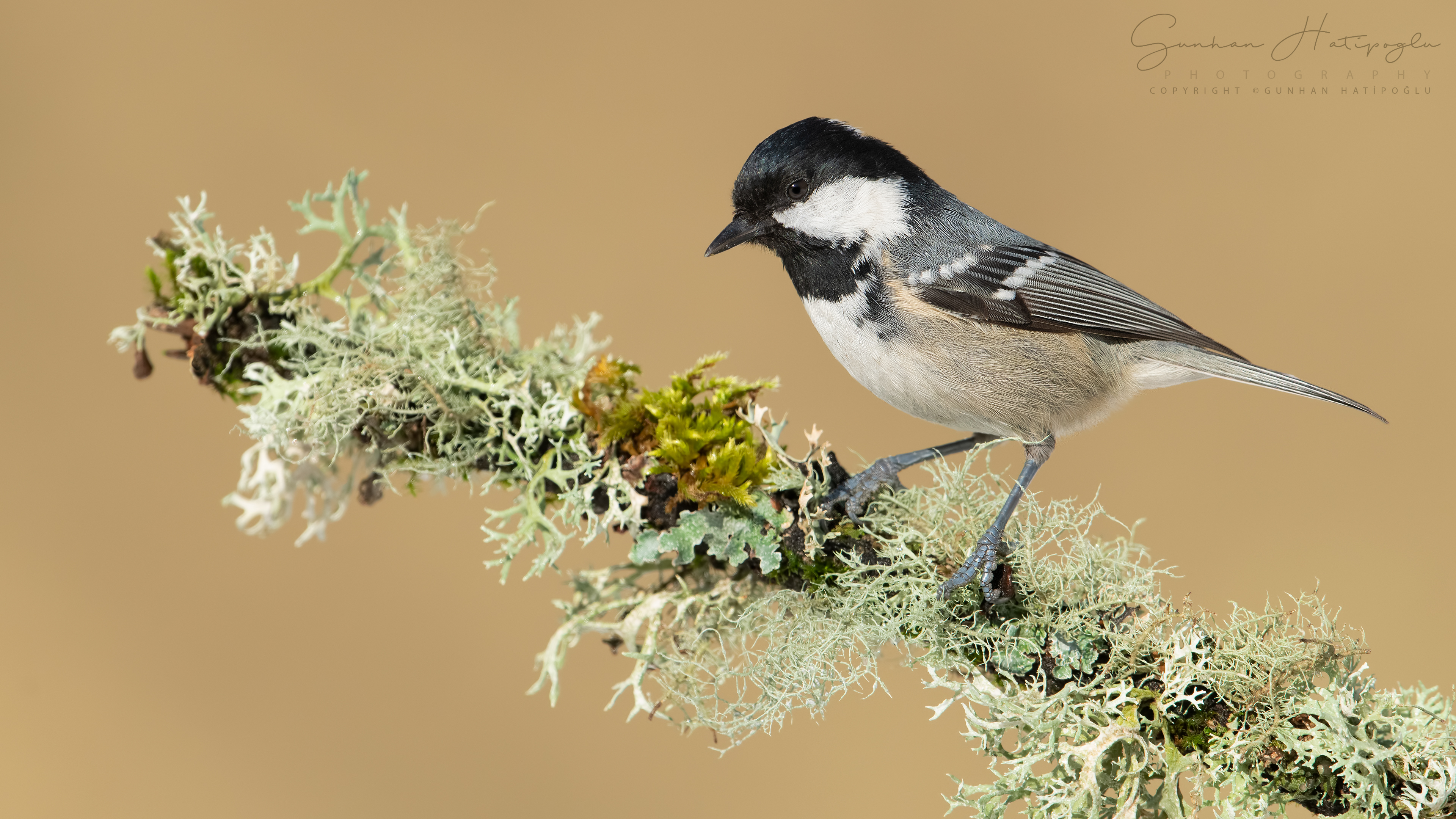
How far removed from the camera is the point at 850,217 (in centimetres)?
185

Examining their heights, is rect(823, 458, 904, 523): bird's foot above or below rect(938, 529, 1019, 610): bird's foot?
above

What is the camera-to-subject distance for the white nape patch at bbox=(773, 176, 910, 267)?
6.02 ft

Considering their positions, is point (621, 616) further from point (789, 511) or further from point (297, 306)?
point (297, 306)

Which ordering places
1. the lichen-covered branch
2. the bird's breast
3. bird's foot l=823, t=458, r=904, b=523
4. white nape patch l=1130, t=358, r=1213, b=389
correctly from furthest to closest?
white nape patch l=1130, t=358, r=1213, b=389 < the bird's breast < bird's foot l=823, t=458, r=904, b=523 < the lichen-covered branch

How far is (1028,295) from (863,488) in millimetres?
596

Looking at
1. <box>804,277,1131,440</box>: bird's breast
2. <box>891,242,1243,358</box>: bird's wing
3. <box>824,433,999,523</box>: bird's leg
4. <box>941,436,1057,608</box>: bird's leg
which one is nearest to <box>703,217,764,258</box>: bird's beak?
<box>804,277,1131,440</box>: bird's breast

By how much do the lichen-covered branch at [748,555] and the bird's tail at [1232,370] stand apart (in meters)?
0.55

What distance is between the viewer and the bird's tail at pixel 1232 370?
1.69 metres

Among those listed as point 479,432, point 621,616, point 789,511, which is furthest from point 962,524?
point 479,432

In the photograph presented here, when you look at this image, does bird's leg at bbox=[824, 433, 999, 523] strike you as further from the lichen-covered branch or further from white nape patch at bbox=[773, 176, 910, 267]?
white nape patch at bbox=[773, 176, 910, 267]

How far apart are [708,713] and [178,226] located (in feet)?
4.24

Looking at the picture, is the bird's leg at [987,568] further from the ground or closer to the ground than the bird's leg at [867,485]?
closer to the ground

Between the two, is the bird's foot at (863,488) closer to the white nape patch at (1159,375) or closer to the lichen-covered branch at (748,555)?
the lichen-covered branch at (748,555)

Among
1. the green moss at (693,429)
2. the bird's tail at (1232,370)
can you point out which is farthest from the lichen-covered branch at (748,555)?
the bird's tail at (1232,370)
